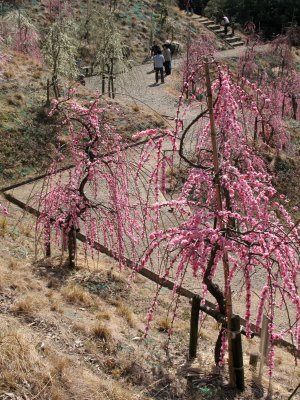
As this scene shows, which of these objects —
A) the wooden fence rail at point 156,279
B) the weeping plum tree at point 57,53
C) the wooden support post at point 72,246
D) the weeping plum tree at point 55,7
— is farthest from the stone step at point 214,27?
the wooden support post at point 72,246

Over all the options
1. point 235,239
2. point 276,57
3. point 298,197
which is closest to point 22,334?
point 235,239

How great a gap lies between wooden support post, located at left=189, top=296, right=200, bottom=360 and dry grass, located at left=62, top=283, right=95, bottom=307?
1548mm

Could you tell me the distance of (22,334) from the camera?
4.64m

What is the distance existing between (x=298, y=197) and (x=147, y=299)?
681 cm

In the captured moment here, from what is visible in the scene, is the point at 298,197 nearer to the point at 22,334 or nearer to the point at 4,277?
the point at 4,277

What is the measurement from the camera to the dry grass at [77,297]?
6590mm

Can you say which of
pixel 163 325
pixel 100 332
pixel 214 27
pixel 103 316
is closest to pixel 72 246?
pixel 103 316

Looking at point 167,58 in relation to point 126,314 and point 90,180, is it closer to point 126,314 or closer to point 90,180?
point 90,180

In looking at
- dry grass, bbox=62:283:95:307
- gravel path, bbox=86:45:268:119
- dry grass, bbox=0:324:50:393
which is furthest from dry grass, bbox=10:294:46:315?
gravel path, bbox=86:45:268:119

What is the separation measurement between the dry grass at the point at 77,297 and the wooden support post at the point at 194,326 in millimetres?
1548

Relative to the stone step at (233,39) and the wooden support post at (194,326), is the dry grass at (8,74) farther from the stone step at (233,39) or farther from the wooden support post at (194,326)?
the stone step at (233,39)

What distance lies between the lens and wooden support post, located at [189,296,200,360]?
17.4 feet

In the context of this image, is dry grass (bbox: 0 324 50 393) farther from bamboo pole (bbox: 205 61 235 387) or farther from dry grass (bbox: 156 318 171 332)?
dry grass (bbox: 156 318 171 332)

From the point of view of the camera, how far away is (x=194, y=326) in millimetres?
5367
